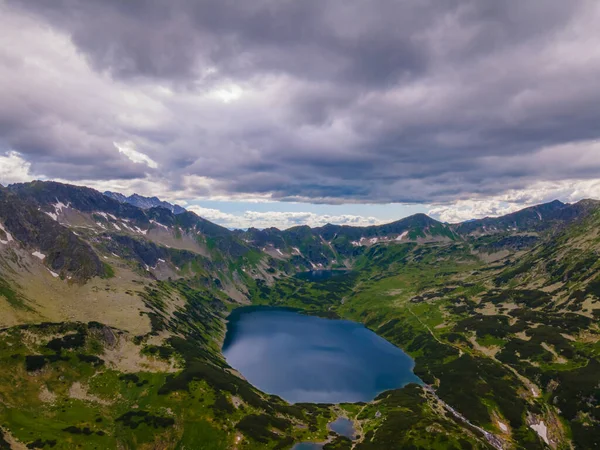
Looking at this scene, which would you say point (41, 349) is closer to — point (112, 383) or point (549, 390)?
point (112, 383)

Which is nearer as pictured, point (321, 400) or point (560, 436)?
point (560, 436)

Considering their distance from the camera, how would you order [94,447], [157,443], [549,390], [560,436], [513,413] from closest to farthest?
1. [94,447]
2. [157,443]
3. [560,436]
4. [513,413]
5. [549,390]

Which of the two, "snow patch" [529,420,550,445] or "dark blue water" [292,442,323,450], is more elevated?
"dark blue water" [292,442,323,450]

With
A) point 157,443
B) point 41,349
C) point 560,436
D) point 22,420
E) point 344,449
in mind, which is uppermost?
point 41,349

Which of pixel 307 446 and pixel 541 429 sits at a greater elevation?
pixel 307 446

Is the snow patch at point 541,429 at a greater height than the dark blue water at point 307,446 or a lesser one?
lesser

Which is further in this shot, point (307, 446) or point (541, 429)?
point (541, 429)

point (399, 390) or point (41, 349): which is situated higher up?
point (41, 349)

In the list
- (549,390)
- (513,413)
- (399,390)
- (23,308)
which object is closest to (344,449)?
(399,390)

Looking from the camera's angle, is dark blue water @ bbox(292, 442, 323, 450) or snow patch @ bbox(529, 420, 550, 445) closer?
dark blue water @ bbox(292, 442, 323, 450)

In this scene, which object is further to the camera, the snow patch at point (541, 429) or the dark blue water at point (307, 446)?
the snow patch at point (541, 429)

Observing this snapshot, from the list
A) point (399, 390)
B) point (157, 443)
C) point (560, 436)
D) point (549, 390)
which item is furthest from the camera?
point (399, 390)
